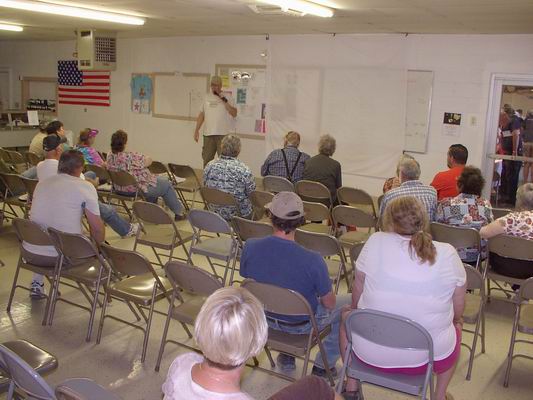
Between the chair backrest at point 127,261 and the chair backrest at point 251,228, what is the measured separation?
966 millimetres

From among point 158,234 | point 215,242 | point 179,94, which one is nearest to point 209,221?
point 215,242

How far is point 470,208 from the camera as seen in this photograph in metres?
4.38

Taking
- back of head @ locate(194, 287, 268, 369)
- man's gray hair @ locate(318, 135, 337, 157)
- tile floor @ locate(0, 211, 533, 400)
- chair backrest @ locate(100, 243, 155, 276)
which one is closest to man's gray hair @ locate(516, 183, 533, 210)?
tile floor @ locate(0, 211, 533, 400)

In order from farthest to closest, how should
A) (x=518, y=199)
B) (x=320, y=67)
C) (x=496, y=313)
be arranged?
(x=320, y=67) → (x=496, y=313) → (x=518, y=199)

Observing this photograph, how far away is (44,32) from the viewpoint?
35.3ft

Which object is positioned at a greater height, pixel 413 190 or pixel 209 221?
pixel 413 190

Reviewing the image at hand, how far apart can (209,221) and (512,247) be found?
2164mm

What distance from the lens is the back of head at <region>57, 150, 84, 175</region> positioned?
4117mm

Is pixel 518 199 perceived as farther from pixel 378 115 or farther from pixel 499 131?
pixel 378 115

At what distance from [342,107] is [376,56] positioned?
3.04 ft

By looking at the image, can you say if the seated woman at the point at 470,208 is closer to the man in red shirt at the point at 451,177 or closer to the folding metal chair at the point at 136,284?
the man in red shirt at the point at 451,177

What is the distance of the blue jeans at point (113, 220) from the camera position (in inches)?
225

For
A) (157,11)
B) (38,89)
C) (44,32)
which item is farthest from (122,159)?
(38,89)

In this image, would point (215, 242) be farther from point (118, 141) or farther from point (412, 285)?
point (118, 141)
